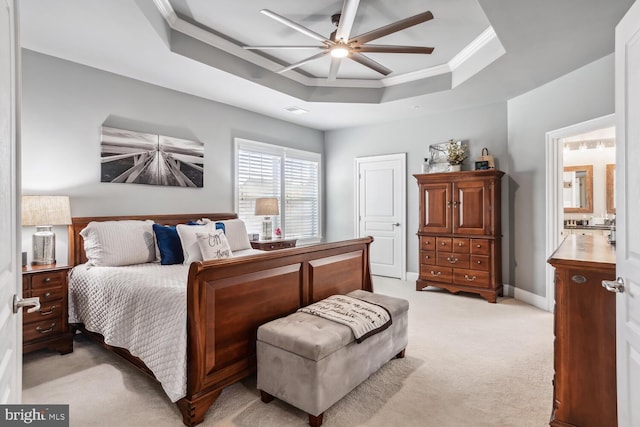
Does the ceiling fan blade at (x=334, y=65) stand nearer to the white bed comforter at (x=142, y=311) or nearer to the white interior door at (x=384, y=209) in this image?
the white bed comforter at (x=142, y=311)

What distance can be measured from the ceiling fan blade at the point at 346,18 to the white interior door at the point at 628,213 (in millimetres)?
1448

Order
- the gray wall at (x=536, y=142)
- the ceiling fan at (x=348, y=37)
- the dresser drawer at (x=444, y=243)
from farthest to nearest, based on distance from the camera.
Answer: the dresser drawer at (x=444, y=243), the gray wall at (x=536, y=142), the ceiling fan at (x=348, y=37)

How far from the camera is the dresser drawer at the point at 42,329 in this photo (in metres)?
2.73

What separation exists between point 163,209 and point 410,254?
3.62m

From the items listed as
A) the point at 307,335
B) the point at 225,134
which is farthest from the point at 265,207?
the point at 307,335

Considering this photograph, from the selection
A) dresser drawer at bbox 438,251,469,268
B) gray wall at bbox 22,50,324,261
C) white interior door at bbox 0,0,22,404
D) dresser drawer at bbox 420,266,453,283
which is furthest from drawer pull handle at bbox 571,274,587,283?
gray wall at bbox 22,50,324,261

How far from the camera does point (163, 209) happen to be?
4121 millimetres

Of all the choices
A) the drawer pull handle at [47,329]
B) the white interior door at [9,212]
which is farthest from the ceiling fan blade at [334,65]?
the drawer pull handle at [47,329]

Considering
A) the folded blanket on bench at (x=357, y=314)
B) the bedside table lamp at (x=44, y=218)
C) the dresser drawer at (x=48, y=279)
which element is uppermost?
the bedside table lamp at (x=44, y=218)

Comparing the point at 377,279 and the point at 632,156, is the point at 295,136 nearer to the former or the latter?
the point at 377,279

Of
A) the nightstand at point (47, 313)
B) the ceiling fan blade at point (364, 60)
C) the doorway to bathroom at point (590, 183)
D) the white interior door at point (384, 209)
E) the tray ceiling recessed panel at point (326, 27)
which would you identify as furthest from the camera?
the doorway to bathroom at point (590, 183)

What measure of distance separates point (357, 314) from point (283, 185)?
144 inches

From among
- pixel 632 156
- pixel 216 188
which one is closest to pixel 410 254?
pixel 216 188

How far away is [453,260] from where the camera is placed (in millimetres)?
4738
